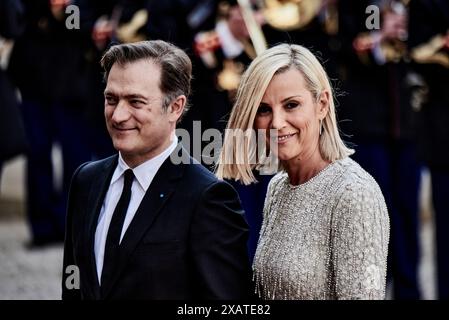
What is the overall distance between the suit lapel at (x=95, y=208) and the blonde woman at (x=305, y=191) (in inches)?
15.0

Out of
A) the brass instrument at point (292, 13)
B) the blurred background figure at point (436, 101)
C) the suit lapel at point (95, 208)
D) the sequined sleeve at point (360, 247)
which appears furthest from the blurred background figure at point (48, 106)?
the sequined sleeve at point (360, 247)

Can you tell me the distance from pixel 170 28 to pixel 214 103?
1.84 ft

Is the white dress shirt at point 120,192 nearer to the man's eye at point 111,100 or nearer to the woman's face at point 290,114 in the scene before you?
the man's eye at point 111,100

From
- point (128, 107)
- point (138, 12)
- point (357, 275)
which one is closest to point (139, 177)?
point (128, 107)

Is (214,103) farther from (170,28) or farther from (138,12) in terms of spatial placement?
(138,12)

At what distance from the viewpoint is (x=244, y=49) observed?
22.7 ft

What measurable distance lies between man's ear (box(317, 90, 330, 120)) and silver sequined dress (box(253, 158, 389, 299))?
0.17 meters

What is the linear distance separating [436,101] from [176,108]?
332cm

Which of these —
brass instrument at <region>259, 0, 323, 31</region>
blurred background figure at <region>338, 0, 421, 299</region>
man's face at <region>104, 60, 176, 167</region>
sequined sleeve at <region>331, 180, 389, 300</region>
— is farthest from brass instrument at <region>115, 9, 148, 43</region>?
sequined sleeve at <region>331, 180, 389, 300</region>

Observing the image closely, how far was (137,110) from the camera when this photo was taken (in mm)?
3479

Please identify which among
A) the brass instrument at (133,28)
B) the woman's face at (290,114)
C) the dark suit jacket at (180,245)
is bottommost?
the dark suit jacket at (180,245)

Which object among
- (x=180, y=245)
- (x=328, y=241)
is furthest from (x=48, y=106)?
(x=328, y=241)

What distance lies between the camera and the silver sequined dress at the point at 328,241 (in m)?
3.20
